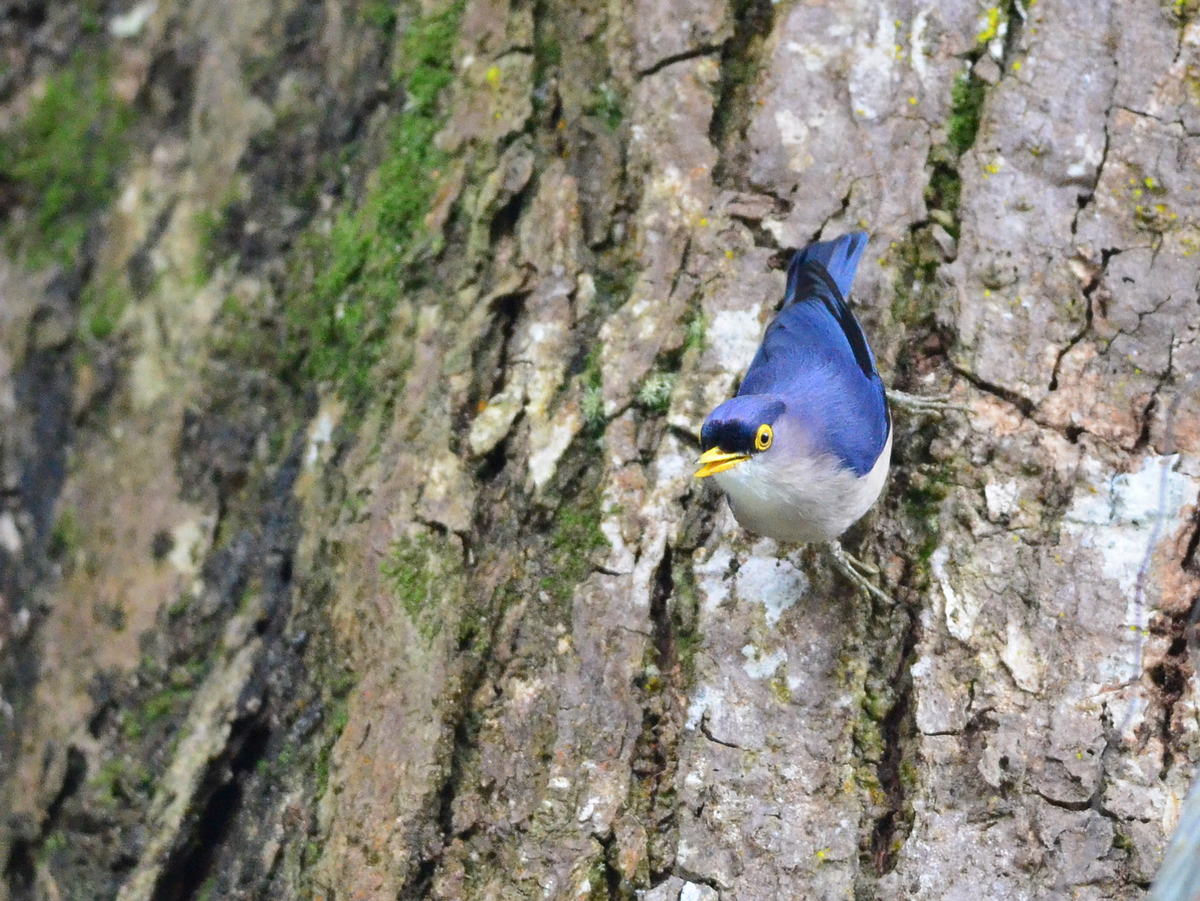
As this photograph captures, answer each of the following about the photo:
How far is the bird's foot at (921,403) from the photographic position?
2.81m

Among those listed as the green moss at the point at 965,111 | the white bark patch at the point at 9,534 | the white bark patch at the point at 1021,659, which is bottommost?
the white bark patch at the point at 9,534

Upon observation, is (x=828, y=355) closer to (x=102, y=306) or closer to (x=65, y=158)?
(x=102, y=306)

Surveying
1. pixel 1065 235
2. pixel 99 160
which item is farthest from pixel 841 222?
pixel 99 160

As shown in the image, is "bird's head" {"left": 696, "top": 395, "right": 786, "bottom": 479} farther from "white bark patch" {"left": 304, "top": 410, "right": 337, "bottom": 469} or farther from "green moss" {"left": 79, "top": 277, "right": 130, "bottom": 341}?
"green moss" {"left": 79, "top": 277, "right": 130, "bottom": 341}

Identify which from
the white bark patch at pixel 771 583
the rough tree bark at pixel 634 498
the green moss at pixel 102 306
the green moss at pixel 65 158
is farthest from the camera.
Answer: the green moss at pixel 65 158

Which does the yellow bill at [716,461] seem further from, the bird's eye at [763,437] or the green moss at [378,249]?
the green moss at [378,249]

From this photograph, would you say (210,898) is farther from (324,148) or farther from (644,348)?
(324,148)

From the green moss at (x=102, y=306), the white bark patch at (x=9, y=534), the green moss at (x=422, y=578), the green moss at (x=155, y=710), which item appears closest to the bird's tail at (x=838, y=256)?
the green moss at (x=422, y=578)

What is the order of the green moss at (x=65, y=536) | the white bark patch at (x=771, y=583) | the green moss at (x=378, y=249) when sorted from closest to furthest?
the white bark patch at (x=771, y=583)
the green moss at (x=378, y=249)
the green moss at (x=65, y=536)

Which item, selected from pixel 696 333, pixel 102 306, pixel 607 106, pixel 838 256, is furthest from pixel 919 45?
pixel 102 306

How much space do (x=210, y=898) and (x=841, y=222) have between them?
2.51 meters

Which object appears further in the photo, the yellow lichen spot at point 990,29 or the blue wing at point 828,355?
the yellow lichen spot at point 990,29

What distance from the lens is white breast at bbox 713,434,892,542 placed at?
2732mm

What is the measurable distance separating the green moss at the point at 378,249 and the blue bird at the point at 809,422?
111 centimetres
